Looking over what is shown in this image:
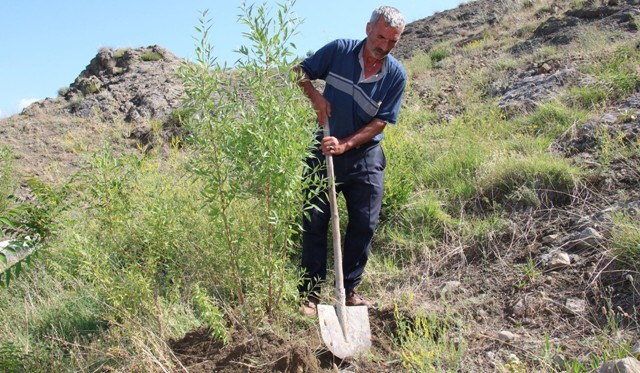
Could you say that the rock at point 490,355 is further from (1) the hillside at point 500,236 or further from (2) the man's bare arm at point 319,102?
(2) the man's bare arm at point 319,102

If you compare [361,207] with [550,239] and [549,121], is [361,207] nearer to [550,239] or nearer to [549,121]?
[550,239]

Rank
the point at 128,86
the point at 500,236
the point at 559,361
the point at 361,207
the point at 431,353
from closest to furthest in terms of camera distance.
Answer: the point at 431,353 → the point at 559,361 → the point at 361,207 → the point at 500,236 → the point at 128,86

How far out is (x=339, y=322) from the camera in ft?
10.3

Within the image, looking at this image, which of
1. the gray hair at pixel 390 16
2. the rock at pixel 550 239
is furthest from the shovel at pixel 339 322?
the rock at pixel 550 239

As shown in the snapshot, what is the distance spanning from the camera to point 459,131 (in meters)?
5.84

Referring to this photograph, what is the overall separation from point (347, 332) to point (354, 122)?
1.39 m

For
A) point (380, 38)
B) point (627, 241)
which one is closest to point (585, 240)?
point (627, 241)

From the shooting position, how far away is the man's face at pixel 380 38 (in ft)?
10.5

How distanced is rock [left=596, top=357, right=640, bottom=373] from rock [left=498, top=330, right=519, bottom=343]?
0.80 meters

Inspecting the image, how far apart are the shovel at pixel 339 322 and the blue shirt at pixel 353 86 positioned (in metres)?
0.45

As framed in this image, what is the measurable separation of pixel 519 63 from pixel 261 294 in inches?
281

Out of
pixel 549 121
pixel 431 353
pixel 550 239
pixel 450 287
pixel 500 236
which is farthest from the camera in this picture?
pixel 549 121

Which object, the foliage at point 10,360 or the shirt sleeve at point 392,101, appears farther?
the shirt sleeve at point 392,101

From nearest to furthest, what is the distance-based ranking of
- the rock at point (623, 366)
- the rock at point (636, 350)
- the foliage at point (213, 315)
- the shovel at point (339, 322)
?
the rock at point (623, 366), the rock at point (636, 350), the foliage at point (213, 315), the shovel at point (339, 322)
